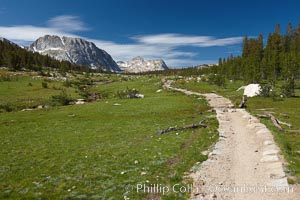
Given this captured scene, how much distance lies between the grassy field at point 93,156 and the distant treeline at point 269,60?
62.0m

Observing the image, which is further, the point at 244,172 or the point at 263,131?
the point at 263,131

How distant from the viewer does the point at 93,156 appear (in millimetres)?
19375

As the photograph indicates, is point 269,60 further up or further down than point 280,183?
further up

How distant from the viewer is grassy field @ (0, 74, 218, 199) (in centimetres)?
1391

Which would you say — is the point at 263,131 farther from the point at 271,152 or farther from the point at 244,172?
the point at 244,172

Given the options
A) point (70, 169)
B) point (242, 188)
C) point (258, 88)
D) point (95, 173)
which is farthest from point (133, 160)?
point (258, 88)

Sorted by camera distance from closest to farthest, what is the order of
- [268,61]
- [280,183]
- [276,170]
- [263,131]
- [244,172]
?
[280,183] < [276,170] < [244,172] < [263,131] < [268,61]

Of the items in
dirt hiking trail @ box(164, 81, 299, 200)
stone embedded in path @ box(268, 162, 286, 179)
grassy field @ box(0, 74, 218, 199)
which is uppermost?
stone embedded in path @ box(268, 162, 286, 179)

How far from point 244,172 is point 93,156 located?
37.0 ft

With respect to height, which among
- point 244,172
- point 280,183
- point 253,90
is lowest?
point 244,172

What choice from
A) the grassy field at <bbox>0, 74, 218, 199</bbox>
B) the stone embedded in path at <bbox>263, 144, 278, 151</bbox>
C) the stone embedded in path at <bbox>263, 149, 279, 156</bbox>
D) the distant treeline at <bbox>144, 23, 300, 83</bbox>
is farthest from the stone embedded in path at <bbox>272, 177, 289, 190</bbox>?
the distant treeline at <bbox>144, 23, 300, 83</bbox>

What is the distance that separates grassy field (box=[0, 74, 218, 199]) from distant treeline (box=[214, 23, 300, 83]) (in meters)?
62.0

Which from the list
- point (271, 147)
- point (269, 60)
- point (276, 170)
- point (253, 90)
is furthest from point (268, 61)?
point (276, 170)

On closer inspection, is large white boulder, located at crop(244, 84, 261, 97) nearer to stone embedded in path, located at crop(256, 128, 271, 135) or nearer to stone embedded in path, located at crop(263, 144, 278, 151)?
stone embedded in path, located at crop(256, 128, 271, 135)
